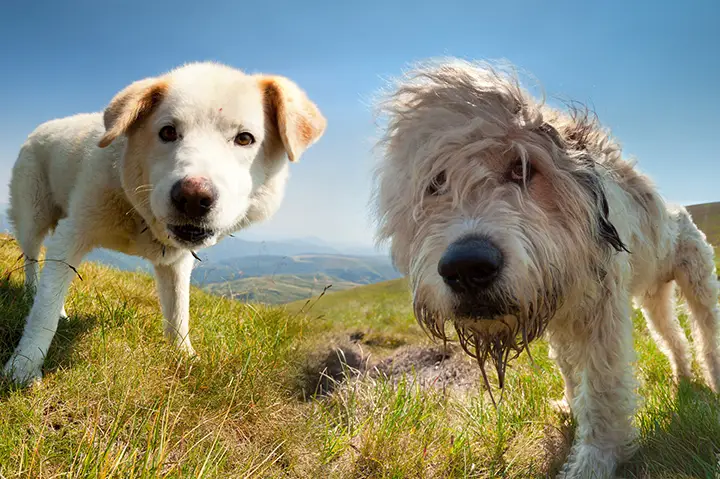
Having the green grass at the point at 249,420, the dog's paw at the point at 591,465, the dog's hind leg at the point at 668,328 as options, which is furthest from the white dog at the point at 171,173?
the dog's hind leg at the point at 668,328

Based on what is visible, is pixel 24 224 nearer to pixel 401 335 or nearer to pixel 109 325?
pixel 109 325

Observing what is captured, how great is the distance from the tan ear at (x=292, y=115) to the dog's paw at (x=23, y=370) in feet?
7.80

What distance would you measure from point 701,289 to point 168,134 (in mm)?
4878

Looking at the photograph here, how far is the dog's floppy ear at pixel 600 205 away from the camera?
265cm

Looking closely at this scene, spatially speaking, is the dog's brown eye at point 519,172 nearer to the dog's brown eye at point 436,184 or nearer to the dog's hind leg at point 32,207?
the dog's brown eye at point 436,184

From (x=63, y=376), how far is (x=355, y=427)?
198 cm

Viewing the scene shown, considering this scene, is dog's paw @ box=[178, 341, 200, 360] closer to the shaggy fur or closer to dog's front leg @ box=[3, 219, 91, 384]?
dog's front leg @ box=[3, 219, 91, 384]

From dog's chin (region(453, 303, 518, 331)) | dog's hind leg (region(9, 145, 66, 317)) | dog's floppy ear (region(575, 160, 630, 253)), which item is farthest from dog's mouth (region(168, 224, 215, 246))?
dog's floppy ear (region(575, 160, 630, 253))

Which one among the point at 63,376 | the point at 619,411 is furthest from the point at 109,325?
the point at 619,411

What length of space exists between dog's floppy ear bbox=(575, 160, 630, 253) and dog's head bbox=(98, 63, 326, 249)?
234cm

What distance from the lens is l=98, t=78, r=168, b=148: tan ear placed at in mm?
3652

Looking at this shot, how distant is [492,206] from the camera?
2443mm

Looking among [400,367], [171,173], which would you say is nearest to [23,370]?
[171,173]

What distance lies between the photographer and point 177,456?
275cm
